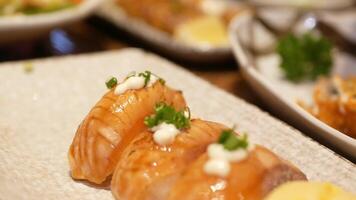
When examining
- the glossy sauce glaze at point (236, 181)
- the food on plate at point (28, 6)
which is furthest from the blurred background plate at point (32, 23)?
the glossy sauce glaze at point (236, 181)

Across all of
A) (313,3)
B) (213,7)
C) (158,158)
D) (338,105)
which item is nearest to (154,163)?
(158,158)

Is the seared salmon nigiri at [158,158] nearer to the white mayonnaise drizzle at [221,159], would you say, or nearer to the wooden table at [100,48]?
the white mayonnaise drizzle at [221,159]

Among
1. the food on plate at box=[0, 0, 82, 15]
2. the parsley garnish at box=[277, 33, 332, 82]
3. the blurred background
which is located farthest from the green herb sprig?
the food on plate at box=[0, 0, 82, 15]

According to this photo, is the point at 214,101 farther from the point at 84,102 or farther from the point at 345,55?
the point at 345,55

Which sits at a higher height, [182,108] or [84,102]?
[182,108]

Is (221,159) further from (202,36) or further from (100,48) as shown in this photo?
(100,48)

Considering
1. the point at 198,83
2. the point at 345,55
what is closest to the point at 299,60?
the point at 345,55

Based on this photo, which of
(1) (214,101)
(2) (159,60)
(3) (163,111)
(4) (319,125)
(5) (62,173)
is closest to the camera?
(3) (163,111)
